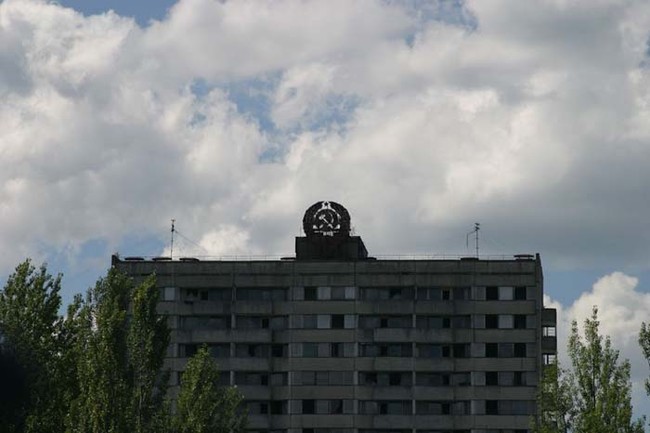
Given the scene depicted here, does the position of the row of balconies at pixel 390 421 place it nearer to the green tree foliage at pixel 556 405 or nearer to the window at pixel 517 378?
the window at pixel 517 378

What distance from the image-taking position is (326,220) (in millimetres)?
159750

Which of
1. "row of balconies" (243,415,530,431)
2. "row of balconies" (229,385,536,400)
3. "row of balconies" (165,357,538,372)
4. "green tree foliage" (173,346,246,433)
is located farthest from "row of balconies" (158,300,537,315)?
"green tree foliage" (173,346,246,433)

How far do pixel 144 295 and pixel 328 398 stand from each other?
2353 inches

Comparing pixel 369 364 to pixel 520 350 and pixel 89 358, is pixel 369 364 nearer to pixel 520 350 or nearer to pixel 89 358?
pixel 520 350

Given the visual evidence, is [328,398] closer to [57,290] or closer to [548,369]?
[57,290]

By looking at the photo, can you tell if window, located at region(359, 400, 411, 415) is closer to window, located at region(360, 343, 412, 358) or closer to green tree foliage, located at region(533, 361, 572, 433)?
window, located at region(360, 343, 412, 358)

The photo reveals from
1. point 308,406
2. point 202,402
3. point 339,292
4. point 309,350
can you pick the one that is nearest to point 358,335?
point 339,292

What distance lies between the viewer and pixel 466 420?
153m

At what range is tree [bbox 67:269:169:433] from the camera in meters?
90.3

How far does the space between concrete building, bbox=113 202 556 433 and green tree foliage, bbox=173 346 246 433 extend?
47348mm

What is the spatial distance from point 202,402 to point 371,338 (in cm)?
5455

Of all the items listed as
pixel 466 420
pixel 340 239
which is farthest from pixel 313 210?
pixel 466 420

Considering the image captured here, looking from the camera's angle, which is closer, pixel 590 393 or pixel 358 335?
pixel 590 393

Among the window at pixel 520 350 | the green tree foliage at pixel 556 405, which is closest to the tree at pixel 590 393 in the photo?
the green tree foliage at pixel 556 405
